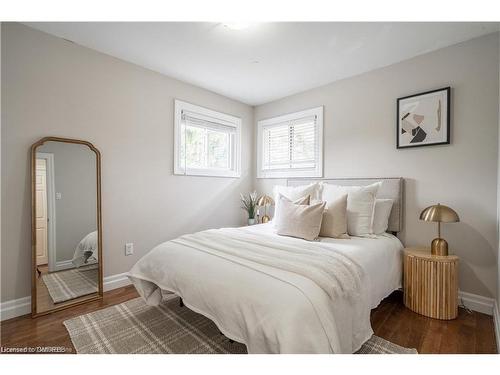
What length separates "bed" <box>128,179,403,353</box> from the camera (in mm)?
1148

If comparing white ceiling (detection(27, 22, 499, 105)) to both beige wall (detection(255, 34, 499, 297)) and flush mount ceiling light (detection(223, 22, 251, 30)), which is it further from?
beige wall (detection(255, 34, 499, 297))

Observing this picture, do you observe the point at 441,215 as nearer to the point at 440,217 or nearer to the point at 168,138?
the point at 440,217

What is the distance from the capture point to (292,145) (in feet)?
12.1

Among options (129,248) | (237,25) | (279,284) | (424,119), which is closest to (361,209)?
(424,119)

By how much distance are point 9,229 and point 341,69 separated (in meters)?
3.61

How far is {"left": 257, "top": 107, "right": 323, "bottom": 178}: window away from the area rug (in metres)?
2.66

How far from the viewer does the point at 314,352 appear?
3.59ft

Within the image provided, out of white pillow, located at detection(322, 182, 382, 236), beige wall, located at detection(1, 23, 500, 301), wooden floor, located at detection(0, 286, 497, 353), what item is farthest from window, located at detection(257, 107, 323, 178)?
wooden floor, located at detection(0, 286, 497, 353)

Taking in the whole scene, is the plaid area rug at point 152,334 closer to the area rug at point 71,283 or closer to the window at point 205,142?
the area rug at point 71,283

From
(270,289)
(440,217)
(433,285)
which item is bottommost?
(433,285)

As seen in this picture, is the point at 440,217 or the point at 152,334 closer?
the point at 152,334

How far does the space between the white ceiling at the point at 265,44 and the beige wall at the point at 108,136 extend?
20 cm

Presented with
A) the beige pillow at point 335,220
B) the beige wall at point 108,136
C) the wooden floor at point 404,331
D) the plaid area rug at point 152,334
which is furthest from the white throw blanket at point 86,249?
the beige pillow at point 335,220

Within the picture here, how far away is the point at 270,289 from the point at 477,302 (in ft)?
7.23
